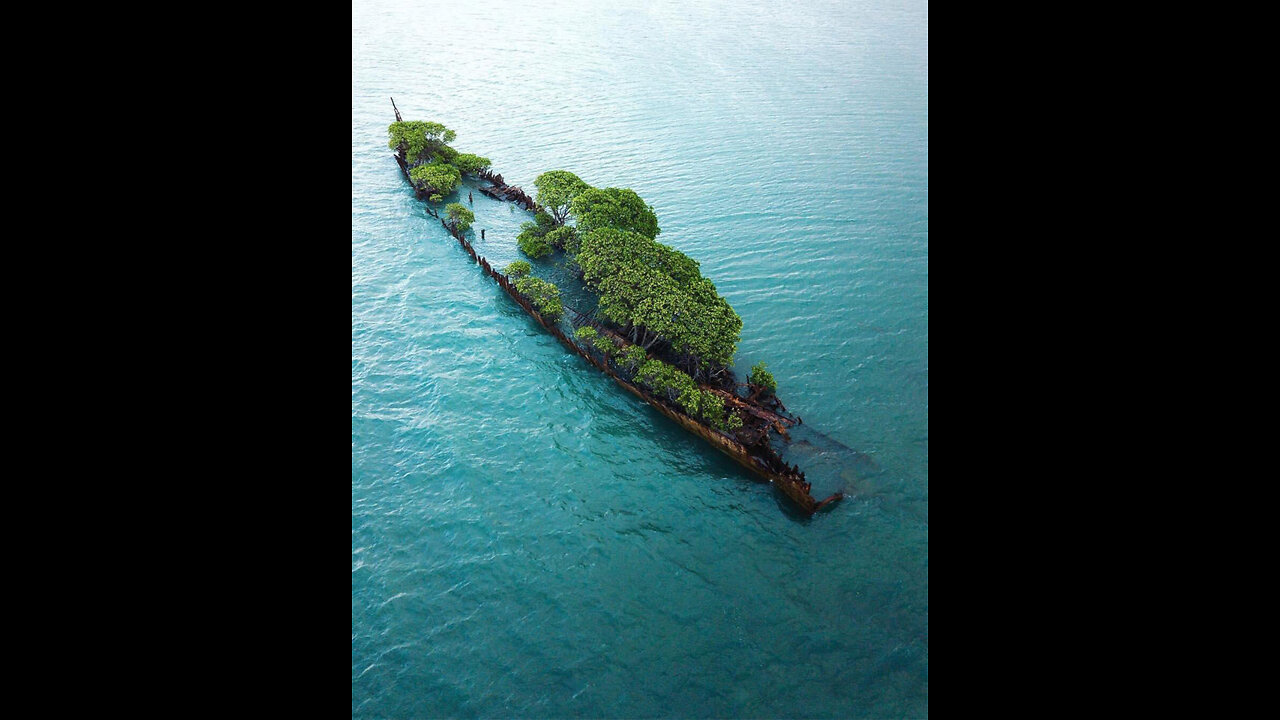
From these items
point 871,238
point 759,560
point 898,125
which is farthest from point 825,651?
point 898,125

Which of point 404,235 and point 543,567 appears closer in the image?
point 543,567

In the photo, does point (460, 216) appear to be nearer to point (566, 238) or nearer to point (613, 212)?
point (566, 238)

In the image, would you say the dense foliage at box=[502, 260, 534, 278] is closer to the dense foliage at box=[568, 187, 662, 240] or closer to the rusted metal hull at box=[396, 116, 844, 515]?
the rusted metal hull at box=[396, 116, 844, 515]

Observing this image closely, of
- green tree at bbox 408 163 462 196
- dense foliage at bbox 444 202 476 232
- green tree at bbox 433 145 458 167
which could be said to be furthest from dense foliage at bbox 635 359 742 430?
green tree at bbox 433 145 458 167

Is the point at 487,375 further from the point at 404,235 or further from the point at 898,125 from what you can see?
the point at 898,125

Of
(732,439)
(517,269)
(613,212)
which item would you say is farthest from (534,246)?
(732,439)

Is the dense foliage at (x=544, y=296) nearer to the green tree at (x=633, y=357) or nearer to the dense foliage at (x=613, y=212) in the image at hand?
the dense foliage at (x=613, y=212)
